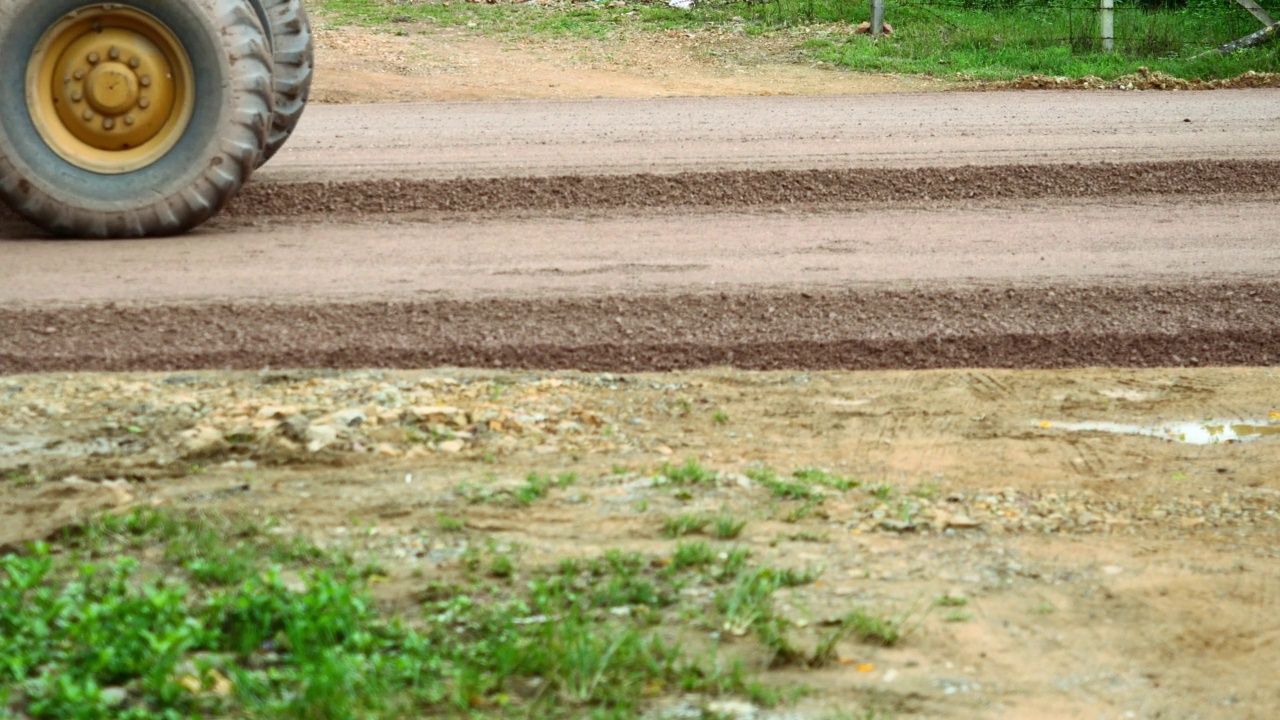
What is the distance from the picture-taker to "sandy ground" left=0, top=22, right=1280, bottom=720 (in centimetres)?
452

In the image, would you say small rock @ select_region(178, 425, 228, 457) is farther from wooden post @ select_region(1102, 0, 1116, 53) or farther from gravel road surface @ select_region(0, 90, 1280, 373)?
wooden post @ select_region(1102, 0, 1116, 53)

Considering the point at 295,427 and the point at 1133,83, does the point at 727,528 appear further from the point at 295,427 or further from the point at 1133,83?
the point at 1133,83

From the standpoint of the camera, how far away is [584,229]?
9953 millimetres

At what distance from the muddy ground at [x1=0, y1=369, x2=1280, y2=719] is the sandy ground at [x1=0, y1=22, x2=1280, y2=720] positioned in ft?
0.06

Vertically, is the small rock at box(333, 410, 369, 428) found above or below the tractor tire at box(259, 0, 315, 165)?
below

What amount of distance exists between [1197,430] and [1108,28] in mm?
13458

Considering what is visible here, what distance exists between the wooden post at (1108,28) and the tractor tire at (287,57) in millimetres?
11172

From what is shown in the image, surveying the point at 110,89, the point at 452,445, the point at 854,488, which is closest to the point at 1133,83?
the point at 110,89

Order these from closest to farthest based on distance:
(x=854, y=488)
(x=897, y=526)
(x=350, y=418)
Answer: (x=897, y=526) < (x=854, y=488) < (x=350, y=418)

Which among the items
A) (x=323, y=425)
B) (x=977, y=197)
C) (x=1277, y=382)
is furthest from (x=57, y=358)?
(x=977, y=197)

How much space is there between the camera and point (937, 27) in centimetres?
1952

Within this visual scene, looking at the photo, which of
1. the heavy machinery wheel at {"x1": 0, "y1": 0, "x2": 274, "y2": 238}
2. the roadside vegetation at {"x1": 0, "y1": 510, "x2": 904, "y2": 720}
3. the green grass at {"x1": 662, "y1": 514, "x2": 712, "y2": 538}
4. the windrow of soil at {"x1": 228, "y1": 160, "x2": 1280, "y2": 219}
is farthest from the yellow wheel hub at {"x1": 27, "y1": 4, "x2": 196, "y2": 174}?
the green grass at {"x1": 662, "y1": 514, "x2": 712, "y2": 538}

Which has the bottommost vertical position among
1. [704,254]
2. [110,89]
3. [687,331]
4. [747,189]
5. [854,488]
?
[854,488]

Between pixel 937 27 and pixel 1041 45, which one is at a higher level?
pixel 937 27
